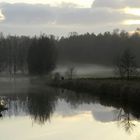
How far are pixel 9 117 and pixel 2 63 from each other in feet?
283

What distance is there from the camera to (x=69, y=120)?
114 feet

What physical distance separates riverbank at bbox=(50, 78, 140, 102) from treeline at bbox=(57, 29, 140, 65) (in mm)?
56361

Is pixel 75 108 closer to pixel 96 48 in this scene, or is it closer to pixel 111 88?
pixel 111 88

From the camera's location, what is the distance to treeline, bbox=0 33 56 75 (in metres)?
91.0

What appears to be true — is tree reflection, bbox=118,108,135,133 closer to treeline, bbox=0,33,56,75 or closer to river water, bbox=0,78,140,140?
river water, bbox=0,78,140,140

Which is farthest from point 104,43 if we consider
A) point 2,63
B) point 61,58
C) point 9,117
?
point 9,117

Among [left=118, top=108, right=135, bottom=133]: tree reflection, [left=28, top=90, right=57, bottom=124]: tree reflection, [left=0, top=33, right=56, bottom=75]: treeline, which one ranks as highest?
[left=0, top=33, right=56, bottom=75]: treeline

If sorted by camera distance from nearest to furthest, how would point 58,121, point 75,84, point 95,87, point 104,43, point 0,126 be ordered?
point 0,126
point 58,121
point 95,87
point 75,84
point 104,43

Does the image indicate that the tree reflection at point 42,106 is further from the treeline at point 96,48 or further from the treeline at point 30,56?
the treeline at point 96,48

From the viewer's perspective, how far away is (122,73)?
235 feet

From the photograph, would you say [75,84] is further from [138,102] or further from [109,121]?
[109,121]

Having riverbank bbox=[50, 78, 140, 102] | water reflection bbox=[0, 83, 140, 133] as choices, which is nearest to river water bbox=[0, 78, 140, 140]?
water reflection bbox=[0, 83, 140, 133]

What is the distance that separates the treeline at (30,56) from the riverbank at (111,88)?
19797 millimetres

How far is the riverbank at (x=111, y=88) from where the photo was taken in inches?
1729
